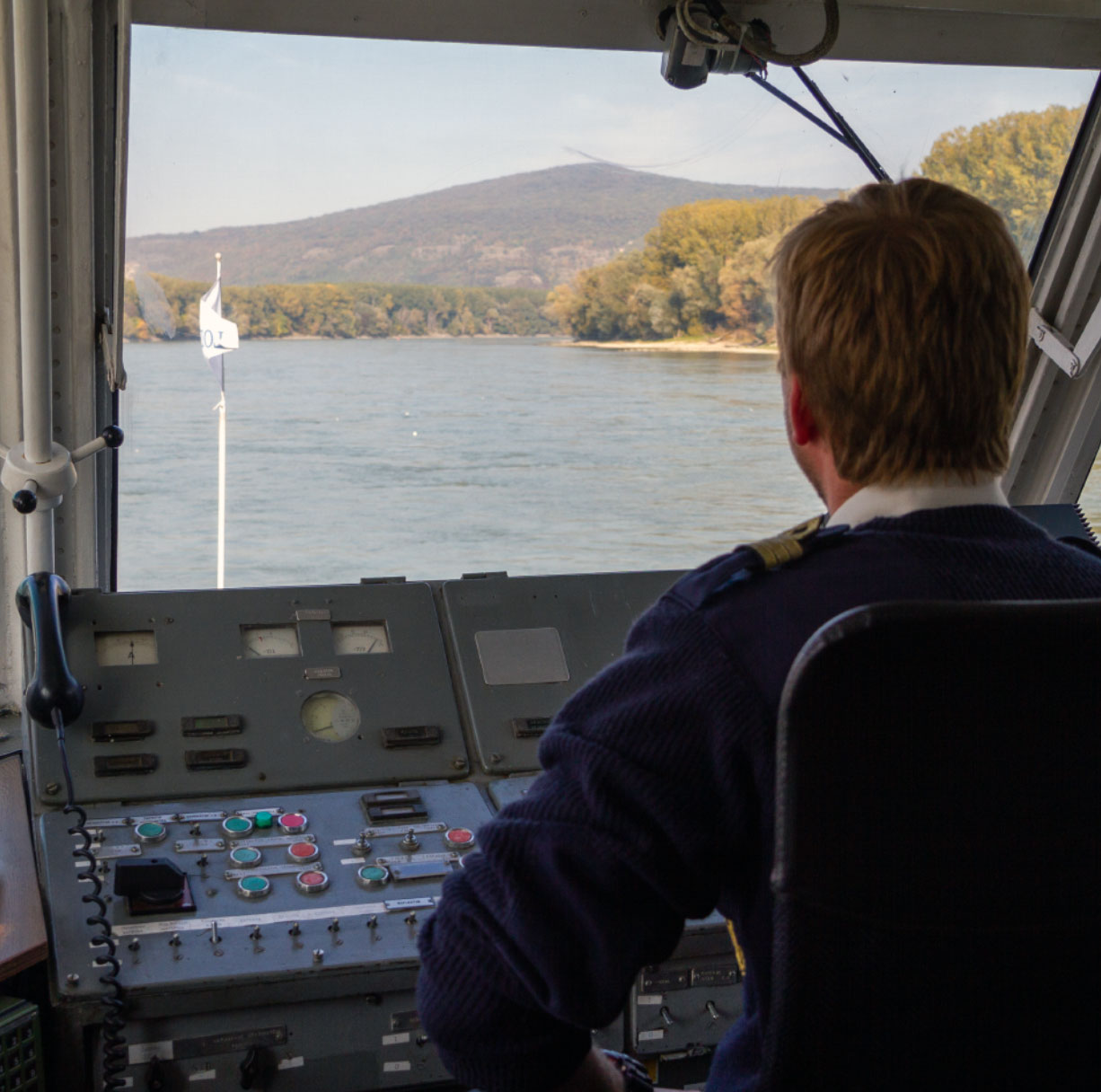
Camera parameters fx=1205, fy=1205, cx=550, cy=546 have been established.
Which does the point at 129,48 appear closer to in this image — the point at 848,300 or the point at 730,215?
the point at 730,215

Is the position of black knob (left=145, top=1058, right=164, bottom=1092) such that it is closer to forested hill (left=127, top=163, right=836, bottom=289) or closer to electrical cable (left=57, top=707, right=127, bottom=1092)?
electrical cable (left=57, top=707, right=127, bottom=1092)

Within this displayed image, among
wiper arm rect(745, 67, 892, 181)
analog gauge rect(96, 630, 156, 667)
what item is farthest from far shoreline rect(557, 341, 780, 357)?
analog gauge rect(96, 630, 156, 667)

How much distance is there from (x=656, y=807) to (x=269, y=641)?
4.06 ft

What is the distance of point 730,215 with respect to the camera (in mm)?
2629

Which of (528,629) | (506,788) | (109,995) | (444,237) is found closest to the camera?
(109,995)

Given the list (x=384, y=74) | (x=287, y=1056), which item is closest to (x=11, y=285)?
(x=384, y=74)

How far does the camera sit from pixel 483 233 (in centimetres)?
258

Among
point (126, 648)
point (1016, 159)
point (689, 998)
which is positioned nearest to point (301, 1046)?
point (689, 998)

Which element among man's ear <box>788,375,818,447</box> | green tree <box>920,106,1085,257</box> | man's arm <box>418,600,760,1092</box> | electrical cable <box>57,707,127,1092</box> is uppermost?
green tree <box>920,106,1085,257</box>

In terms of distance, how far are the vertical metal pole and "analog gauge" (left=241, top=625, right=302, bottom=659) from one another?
465 millimetres

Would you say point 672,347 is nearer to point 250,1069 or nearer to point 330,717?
point 330,717

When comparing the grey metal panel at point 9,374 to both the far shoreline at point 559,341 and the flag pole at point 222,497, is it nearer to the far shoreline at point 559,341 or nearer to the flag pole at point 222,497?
the far shoreline at point 559,341

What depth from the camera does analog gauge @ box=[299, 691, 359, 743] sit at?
5.85ft

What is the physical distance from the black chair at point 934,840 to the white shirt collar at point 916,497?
0.46 ft
